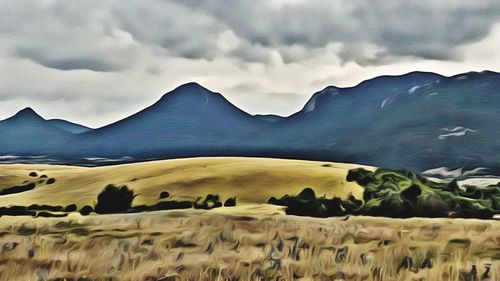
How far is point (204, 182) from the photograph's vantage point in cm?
10231

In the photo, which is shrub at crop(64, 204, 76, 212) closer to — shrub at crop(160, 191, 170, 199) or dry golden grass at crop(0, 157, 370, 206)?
dry golden grass at crop(0, 157, 370, 206)

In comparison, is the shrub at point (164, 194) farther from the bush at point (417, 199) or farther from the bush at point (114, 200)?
the bush at point (417, 199)

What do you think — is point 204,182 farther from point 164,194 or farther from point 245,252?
point 245,252

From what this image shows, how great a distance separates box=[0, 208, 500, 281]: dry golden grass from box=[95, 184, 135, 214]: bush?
2561 inches

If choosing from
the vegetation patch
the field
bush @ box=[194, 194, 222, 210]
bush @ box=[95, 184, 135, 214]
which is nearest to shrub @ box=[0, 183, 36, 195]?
bush @ box=[194, 194, 222, 210]

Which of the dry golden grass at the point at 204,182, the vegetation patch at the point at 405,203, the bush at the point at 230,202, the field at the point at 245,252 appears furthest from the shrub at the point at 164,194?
the field at the point at 245,252

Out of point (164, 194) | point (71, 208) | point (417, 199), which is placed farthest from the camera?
point (164, 194)

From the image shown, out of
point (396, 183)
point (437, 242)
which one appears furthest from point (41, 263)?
point (396, 183)

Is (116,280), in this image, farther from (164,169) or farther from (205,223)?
(164,169)

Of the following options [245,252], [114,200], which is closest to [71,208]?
[114,200]

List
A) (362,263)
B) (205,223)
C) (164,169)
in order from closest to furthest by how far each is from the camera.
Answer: (362,263) → (205,223) → (164,169)

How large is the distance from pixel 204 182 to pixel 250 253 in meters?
93.0

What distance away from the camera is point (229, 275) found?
26.3ft

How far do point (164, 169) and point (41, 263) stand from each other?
110 m
